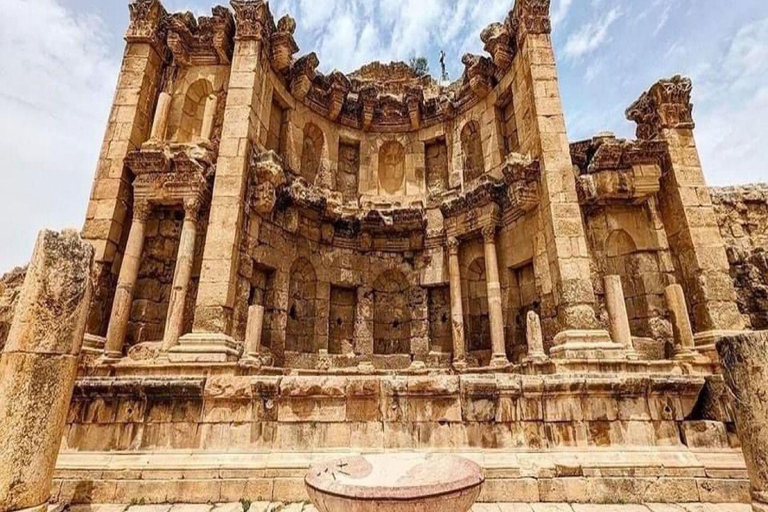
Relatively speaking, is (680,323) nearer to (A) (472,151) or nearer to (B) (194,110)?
(A) (472,151)

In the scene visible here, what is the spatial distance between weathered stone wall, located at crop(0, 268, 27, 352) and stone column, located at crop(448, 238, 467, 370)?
35.5 feet

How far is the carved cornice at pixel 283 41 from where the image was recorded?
10688mm

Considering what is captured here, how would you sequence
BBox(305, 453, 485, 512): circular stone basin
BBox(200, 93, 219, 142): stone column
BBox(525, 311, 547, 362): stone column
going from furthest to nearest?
BBox(200, 93, 219, 142): stone column < BBox(525, 311, 547, 362): stone column < BBox(305, 453, 485, 512): circular stone basin

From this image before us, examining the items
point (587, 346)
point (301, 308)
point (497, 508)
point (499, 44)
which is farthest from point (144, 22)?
point (587, 346)

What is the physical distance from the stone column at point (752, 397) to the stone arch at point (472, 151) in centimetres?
894

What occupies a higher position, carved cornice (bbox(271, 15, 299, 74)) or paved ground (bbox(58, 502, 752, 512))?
carved cornice (bbox(271, 15, 299, 74))

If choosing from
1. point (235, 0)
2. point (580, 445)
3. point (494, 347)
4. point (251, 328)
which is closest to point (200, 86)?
point (235, 0)

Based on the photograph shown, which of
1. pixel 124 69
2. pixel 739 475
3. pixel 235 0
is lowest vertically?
pixel 739 475

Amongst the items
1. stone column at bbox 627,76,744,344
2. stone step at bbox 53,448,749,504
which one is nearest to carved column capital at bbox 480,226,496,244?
stone column at bbox 627,76,744,344

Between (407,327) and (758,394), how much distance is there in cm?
897

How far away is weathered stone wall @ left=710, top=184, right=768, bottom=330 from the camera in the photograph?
10.2 meters

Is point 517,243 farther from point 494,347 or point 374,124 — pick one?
point 374,124

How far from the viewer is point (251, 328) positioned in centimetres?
862

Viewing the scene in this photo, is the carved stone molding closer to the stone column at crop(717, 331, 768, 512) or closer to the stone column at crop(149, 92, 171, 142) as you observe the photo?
the stone column at crop(149, 92, 171, 142)
